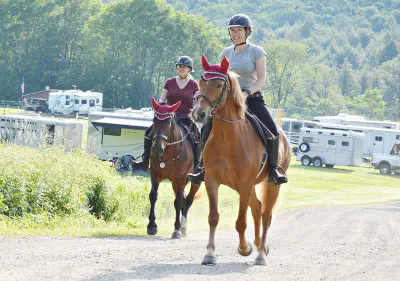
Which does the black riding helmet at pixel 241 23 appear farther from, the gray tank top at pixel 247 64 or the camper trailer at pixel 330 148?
the camper trailer at pixel 330 148

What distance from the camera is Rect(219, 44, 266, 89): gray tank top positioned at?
426 inches

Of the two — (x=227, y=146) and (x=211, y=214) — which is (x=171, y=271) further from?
(x=227, y=146)

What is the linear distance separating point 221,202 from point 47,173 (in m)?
12.5

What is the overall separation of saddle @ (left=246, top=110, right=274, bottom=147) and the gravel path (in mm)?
1688

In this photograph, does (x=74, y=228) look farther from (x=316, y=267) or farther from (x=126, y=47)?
(x=126, y=47)

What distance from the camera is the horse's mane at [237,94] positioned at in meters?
9.86

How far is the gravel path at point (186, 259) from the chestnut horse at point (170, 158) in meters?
0.52

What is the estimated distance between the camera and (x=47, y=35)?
380ft

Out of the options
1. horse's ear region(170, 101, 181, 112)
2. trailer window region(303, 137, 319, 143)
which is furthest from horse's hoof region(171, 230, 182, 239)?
trailer window region(303, 137, 319, 143)

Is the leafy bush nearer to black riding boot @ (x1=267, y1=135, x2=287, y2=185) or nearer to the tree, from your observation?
black riding boot @ (x1=267, y1=135, x2=287, y2=185)

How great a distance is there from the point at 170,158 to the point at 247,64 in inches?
153

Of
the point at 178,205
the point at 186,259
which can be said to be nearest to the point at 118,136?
the point at 178,205

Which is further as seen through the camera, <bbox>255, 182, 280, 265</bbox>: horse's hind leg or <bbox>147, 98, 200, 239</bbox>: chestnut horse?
<bbox>147, 98, 200, 239</bbox>: chestnut horse

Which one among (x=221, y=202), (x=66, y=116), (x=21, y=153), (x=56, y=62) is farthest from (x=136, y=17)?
(x=21, y=153)
